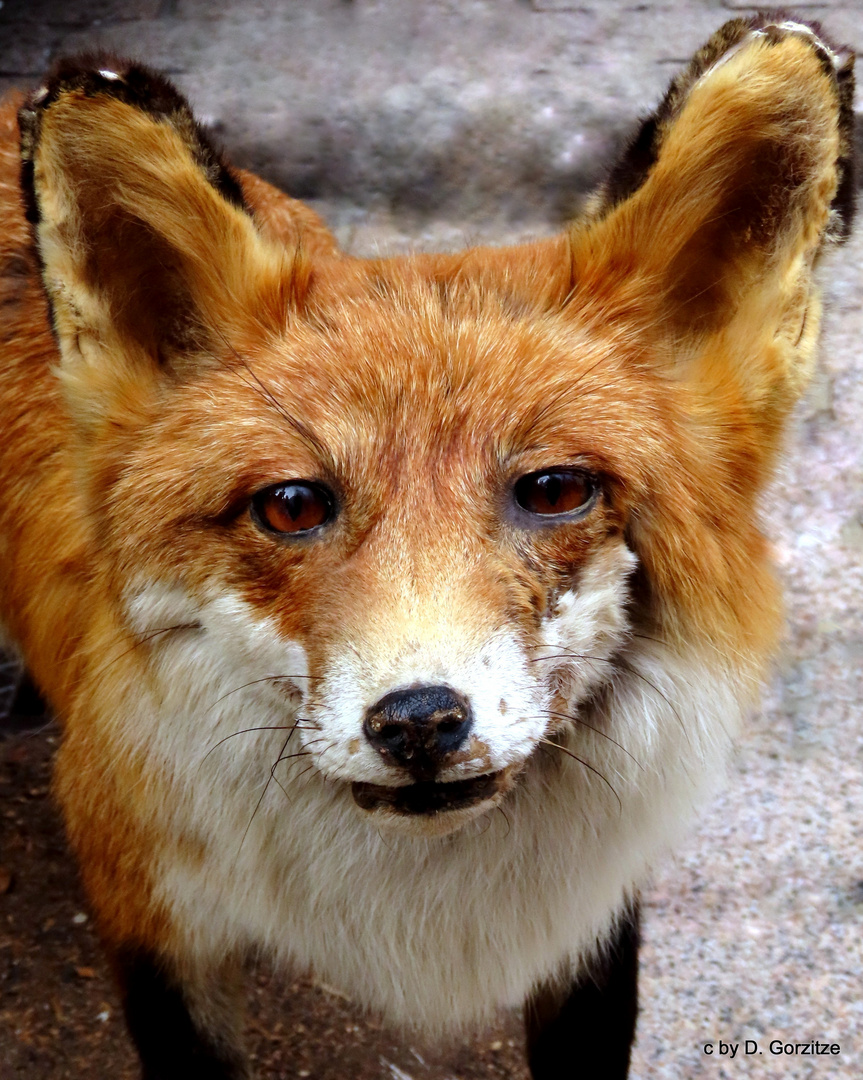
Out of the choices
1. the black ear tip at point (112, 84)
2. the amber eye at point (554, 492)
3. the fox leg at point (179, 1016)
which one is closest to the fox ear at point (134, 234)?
the black ear tip at point (112, 84)

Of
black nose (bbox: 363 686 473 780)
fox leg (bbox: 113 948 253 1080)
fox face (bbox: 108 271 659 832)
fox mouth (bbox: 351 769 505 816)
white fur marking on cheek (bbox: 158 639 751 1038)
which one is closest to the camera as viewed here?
black nose (bbox: 363 686 473 780)

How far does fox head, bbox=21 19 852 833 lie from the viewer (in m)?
2.18

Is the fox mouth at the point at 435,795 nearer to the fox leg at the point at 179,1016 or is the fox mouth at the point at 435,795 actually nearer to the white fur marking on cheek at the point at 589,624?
the white fur marking on cheek at the point at 589,624

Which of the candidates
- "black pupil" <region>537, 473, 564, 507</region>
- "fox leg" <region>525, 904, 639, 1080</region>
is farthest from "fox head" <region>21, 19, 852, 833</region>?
"fox leg" <region>525, 904, 639, 1080</region>

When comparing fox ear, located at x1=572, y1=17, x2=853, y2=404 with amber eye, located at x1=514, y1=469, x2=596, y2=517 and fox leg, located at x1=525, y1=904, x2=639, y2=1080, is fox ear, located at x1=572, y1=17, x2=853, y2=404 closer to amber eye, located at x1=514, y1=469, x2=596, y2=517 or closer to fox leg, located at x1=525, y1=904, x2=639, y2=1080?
amber eye, located at x1=514, y1=469, x2=596, y2=517

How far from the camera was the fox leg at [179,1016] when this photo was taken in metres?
3.09

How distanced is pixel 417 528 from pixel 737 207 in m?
1.17

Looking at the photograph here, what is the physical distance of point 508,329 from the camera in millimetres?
2510

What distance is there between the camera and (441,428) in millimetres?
2320

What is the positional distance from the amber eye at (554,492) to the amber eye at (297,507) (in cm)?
42

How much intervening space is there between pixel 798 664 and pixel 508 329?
2.99 meters

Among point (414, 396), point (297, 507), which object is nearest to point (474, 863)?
point (297, 507)

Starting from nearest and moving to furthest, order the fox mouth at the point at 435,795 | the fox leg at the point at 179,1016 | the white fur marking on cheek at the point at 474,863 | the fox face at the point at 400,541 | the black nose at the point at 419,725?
the black nose at the point at 419,725 → the fox face at the point at 400,541 → the fox mouth at the point at 435,795 → the white fur marking on cheek at the point at 474,863 → the fox leg at the point at 179,1016

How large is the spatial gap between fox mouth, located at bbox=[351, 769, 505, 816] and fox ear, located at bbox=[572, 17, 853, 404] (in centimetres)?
116
